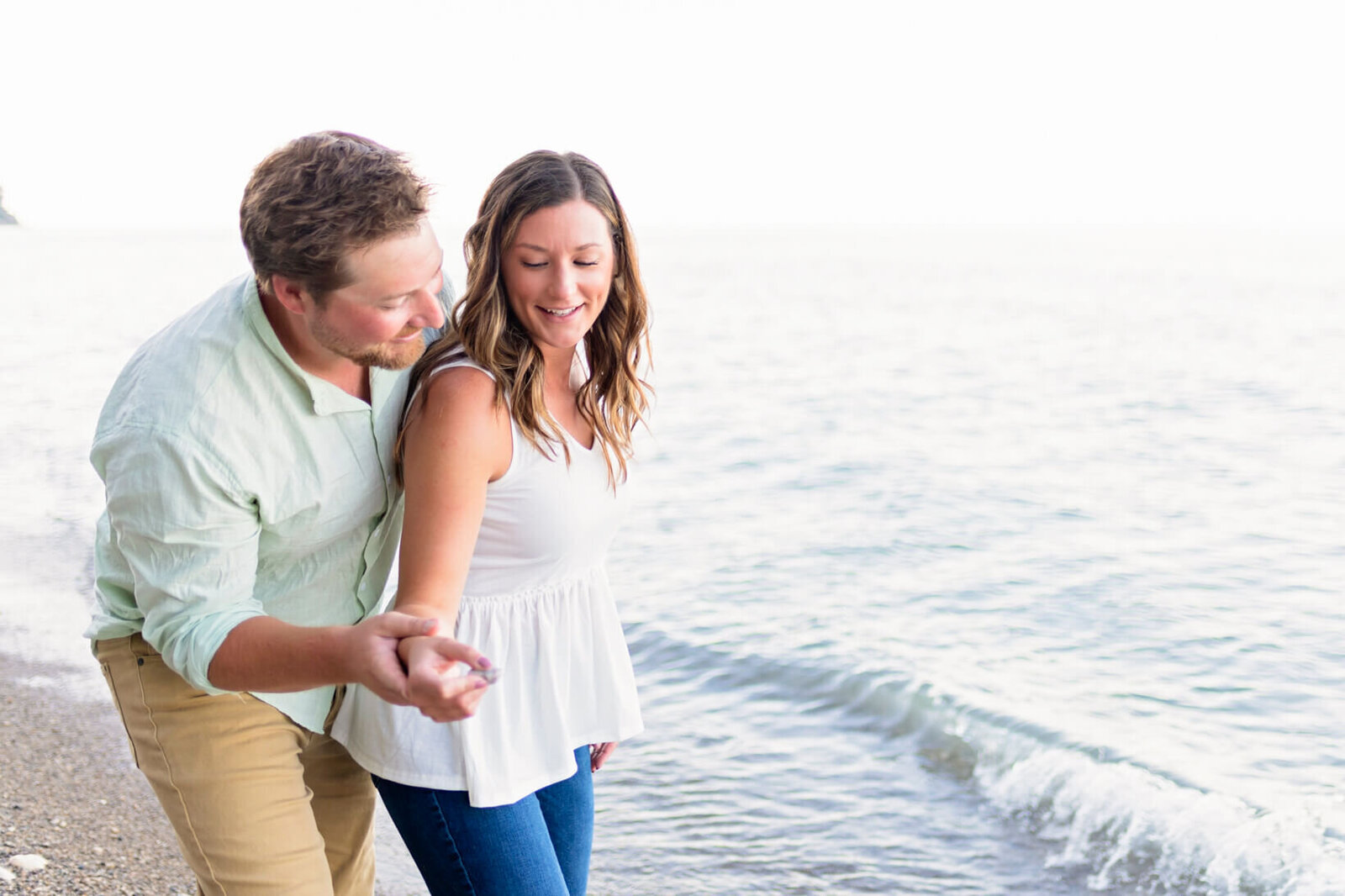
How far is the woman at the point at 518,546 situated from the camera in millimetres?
2170

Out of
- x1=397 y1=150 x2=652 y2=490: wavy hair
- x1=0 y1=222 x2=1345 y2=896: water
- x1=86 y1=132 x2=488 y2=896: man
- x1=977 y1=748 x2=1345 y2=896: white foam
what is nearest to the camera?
x1=86 y1=132 x2=488 y2=896: man

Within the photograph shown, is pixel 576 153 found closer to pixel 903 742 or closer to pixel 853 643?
pixel 903 742

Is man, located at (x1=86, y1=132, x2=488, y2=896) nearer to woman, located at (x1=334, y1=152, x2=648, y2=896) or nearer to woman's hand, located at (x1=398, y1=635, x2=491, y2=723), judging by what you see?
woman's hand, located at (x1=398, y1=635, x2=491, y2=723)

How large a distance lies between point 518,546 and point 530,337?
0.41 metres

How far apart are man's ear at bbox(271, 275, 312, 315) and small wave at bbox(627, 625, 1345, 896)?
4.02 meters

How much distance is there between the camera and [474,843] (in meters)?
2.24

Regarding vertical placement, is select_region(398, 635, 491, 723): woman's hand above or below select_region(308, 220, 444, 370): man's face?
below

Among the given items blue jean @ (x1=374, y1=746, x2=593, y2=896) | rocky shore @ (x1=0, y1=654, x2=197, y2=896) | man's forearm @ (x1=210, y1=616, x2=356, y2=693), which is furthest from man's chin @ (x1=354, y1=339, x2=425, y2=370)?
rocky shore @ (x1=0, y1=654, x2=197, y2=896)

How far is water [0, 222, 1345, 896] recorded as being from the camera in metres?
5.12

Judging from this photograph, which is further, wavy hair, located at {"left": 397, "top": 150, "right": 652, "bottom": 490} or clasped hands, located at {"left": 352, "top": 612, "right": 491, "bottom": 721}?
wavy hair, located at {"left": 397, "top": 150, "right": 652, "bottom": 490}

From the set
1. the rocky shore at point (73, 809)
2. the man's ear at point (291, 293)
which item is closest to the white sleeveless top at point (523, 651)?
the man's ear at point (291, 293)

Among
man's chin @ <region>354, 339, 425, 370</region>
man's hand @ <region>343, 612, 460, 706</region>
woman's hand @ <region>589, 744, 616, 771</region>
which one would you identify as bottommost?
woman's hand @ <region>589, 744, 616, 771</region>

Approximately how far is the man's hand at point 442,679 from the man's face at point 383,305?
564 mm

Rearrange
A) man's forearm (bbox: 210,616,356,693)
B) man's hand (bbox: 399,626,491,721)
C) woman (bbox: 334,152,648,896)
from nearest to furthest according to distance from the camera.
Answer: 1. man's hand (bbox: 399,626,491,721)
2. man's forearm (bbox: 210,616,356,693)
3. woman (bbox: 334,152,648,896)
